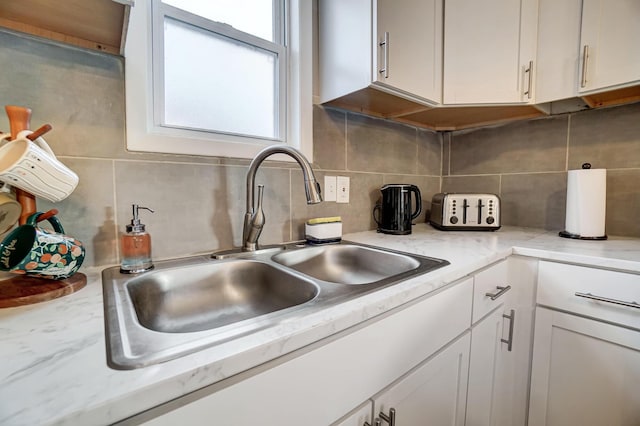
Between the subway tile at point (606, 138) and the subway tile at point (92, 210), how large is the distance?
1.94m

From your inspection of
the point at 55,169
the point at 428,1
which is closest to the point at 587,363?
the point at 428,1

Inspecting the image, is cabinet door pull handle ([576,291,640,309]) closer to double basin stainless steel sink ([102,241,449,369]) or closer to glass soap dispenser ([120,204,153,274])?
double basin stainless steel sink ([102,241,449,369])

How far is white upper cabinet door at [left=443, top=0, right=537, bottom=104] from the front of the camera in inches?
48.6

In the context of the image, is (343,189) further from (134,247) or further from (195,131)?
(134,247)

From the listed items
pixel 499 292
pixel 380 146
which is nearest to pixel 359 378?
pixel 499 292

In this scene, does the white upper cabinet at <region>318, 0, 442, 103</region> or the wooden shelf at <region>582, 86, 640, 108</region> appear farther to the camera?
the wooden shelf at <region>582, 86, 640, 108</region>

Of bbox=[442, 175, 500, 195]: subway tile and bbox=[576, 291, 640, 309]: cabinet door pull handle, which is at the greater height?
bbox=[442, 175, 500, 195]: subway tile

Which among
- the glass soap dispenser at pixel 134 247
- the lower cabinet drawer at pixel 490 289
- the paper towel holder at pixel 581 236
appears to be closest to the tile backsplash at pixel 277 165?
the glass soap dispenser at pixel 134 247

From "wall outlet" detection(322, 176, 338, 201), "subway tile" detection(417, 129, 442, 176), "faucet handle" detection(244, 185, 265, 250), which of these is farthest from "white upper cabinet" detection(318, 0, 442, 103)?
"faucet handle" detection(244, 185, 265, 250)

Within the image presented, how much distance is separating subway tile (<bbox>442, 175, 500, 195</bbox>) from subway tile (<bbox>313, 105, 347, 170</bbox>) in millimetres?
886

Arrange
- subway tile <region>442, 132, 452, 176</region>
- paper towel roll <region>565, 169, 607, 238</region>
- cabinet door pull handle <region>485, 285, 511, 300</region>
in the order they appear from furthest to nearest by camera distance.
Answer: subway tile <region>442, 132, 452, 176</region>, paper towel roll <region>565, 169, 607, 238</region>, cabinet door pull handle <region>485, 285, 511, 300</region>

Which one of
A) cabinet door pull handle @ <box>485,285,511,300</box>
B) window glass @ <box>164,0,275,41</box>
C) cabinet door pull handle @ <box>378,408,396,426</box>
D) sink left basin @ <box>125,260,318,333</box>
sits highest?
window glass @ <box>164,0,275,41</box>

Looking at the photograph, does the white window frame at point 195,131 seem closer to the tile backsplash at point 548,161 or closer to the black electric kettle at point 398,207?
the black electric kettle at point 398,207

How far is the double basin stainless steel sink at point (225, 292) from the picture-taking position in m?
0.40
